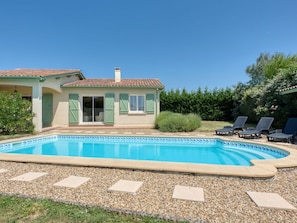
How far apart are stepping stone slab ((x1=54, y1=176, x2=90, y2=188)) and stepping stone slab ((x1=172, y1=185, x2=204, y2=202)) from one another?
6.77ft

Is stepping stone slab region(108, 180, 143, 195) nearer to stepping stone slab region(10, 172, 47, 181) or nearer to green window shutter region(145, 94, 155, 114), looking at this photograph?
stepping stone slab region(10, 172, 47, 181)

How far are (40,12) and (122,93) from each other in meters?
9.54

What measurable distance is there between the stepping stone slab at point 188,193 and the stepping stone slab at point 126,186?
79cm

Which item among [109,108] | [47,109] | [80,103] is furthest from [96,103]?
[47,109]

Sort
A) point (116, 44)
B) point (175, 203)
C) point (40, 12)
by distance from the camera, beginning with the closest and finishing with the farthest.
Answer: point (175, 203)
point (40, 12)
point (116, 44)

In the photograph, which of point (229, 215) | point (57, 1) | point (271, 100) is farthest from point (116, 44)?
point (229, 215)

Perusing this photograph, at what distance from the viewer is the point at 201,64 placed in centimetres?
2580

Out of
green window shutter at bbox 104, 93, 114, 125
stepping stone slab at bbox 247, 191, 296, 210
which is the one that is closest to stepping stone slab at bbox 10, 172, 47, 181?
stepping stone slab at bbox 247, 191, 296, 210

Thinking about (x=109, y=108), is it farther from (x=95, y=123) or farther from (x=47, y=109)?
(x=47, y=109)

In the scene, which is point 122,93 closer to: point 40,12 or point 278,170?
point 40,12

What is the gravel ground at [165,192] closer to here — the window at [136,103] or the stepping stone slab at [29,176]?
the stepping stone slab at [29,176]

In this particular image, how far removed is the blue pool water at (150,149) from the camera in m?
7.90

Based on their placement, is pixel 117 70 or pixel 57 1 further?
pixel 117 70

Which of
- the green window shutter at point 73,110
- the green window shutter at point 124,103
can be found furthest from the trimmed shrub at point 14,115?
the green window shutter at point 124,103
